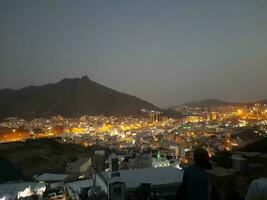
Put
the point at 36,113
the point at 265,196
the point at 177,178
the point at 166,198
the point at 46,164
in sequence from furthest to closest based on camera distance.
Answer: the point at 36,113 < the point at 46,164 < the point at 177,178 < the point at 166,198 < the point at 265,196

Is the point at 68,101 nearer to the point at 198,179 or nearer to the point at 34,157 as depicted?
the point at 34,157

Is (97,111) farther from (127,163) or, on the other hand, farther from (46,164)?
(127,163)

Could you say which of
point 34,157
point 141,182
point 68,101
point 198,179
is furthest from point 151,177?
point 68,101

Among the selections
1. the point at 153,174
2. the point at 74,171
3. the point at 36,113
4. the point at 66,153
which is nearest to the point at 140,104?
the point at 36,113

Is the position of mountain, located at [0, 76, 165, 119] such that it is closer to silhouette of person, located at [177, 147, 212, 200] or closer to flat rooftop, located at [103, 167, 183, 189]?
flat rooftop, located at [103, 167, 183, 189]

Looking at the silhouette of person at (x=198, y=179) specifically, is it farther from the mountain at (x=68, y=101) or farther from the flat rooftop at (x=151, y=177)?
the mountain at (x=68, y=101)

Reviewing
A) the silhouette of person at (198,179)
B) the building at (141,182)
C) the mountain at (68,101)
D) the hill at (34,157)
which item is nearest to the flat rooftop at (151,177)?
the building at (141,182)

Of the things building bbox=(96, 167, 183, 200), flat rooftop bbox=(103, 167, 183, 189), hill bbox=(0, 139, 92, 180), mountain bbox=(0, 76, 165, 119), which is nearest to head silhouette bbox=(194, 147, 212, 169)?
building bbox=(96, 167, 183, 200)
